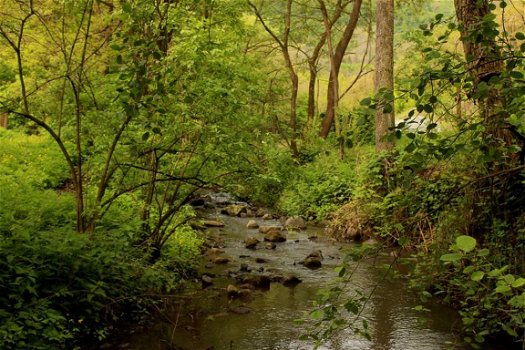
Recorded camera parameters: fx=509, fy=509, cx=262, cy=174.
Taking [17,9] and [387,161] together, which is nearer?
[17,9]

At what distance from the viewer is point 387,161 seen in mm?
11680

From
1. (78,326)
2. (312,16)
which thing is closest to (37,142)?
(78,326)

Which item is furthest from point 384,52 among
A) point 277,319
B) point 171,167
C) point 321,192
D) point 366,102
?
point 366,102

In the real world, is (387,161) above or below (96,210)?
above

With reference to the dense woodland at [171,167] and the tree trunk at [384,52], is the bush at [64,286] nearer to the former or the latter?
the dense woodland at [171,167]

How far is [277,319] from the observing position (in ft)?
22.6

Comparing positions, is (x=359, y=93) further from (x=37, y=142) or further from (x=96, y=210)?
(x=96, y=210)

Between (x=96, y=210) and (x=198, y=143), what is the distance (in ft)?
5.29

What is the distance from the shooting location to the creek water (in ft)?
19.6

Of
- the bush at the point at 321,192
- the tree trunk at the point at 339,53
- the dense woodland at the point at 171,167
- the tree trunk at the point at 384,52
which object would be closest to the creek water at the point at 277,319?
the dense woodland at the point at 171,167

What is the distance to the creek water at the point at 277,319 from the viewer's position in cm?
597

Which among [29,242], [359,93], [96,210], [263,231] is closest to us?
[29,242]

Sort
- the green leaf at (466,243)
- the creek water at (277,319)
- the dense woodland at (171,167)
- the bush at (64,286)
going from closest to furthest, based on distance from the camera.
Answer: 1. the green leaf at (466,243)
2. the dense woodland at (171,167)
3. the bush at (64,286)
4. the creek water at (277,319)

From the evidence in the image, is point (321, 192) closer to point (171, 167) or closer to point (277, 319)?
point (171, 167)
